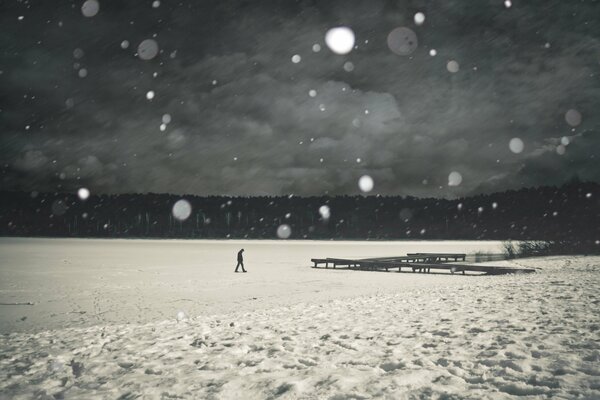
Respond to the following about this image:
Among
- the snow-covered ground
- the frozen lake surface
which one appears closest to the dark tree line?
the frozen lake surface

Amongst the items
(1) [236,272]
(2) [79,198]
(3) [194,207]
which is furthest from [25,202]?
(1) [236,272]

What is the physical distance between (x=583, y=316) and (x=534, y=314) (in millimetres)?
872

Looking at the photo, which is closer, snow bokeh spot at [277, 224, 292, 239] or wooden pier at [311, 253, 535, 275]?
wooden pier at [311, 253, 535, 275]

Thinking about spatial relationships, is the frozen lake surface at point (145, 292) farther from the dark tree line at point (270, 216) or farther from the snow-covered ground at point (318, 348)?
the dark tree line at point (270, 216)

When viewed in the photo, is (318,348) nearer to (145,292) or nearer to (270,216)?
(145,292)

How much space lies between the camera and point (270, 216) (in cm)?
16412

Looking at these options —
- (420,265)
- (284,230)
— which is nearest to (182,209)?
(284,230)

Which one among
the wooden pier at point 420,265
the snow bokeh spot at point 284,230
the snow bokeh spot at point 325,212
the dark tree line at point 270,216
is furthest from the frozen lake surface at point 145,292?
the snow bokeh spot at point 325,212

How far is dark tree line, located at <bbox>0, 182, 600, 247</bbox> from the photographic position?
134875mm

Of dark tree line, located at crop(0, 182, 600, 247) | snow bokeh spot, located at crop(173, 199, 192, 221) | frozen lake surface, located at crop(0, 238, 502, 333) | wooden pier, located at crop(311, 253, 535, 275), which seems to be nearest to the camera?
frozen lake surface, located at crop(0, 238, 502, 333)

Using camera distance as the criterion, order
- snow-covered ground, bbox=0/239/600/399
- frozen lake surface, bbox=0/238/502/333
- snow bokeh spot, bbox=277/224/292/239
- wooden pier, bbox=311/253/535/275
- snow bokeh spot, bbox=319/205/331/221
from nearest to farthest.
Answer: snow-covered ground, bbox=0/239/600/399
frozen lake surface, bbox=0/238/502/333
wooden pier, bbox=311/253/535/275
snow bokeh spot, bbox=277/224/292/239
snow bokeh spot, bbox=319/205/331/221

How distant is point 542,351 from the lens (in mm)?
6539

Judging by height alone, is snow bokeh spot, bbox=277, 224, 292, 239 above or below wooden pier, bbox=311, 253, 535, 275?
above

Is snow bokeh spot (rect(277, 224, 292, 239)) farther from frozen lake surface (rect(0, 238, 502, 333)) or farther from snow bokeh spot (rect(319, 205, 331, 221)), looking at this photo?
frozen lake surface (rect(0, 238, 502, 333))
